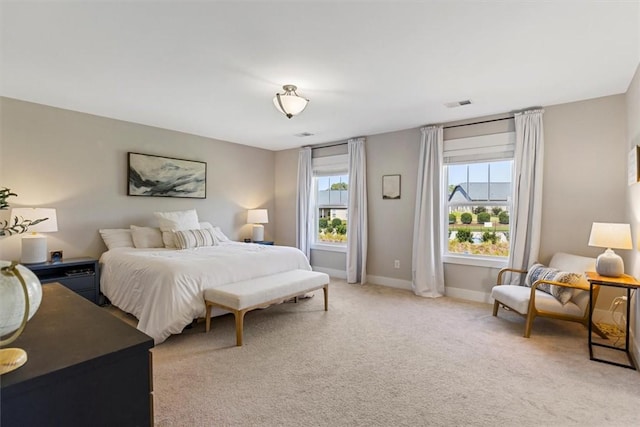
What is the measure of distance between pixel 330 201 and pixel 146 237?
123 inches

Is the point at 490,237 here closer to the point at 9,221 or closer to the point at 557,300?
the point at 557,300

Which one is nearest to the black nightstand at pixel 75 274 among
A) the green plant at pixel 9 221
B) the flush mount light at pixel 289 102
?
the green plant at pixel 9 221

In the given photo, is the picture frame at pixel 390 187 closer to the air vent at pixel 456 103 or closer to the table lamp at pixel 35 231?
the air vent at pixel 456 103

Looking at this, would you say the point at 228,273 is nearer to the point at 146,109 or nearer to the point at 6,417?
the point at 146,109

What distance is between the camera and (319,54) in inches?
101

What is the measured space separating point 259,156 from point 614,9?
5303 mm

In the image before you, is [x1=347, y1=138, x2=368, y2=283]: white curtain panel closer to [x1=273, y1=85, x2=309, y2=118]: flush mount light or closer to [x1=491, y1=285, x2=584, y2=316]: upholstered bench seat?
[x1=491, y1=285, x2=584, y2=316]: upholstered bench seat

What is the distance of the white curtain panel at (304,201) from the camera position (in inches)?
235

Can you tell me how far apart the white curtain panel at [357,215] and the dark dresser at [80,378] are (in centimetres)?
440

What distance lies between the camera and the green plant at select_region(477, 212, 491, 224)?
4297 mm

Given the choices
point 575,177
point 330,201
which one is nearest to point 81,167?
point 330,201

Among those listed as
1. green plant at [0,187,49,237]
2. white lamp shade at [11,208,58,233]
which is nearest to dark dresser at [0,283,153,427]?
green plant at [0,187,49,237]

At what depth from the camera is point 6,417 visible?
2.33 feet

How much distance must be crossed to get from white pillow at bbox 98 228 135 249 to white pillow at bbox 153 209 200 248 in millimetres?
422
